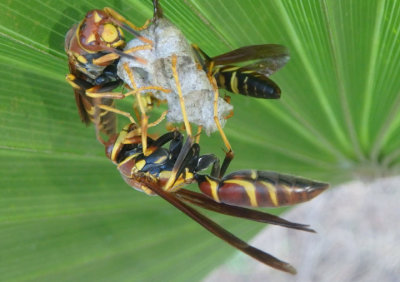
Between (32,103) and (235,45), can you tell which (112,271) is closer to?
(32,103)

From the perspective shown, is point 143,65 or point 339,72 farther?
point 339,72

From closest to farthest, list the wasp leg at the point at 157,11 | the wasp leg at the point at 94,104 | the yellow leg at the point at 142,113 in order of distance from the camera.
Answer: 1. the wasp leg at the point at 157,11
2. the yellow leg at the point at 142,113
3. the wasp leg at the point at 94,104

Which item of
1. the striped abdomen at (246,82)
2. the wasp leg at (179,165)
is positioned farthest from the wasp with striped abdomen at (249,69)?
the wasp leg at (179,165)

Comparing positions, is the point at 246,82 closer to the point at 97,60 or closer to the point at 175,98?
the point at 175,98

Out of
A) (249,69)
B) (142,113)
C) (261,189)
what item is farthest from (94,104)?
(261,189)

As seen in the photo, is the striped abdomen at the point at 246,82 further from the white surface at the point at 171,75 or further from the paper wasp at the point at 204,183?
the paper wasp at the point at 204,183

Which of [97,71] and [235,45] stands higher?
[235,45]

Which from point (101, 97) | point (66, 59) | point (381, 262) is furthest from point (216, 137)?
point (381, 262)

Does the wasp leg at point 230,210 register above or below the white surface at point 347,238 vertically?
above
